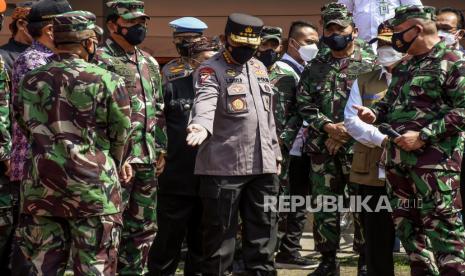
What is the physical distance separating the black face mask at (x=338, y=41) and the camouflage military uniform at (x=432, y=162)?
1.37 m

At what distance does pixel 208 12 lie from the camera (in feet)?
44.5

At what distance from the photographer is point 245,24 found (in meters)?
6.90

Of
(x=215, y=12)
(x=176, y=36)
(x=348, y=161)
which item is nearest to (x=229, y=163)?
(x=348, y=161)

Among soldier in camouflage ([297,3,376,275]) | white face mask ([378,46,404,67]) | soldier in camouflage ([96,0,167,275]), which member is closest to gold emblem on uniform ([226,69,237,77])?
soldier in camouflage ([96,0,167,275])

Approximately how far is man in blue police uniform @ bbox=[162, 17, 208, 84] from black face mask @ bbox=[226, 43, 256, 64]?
3.24 feet

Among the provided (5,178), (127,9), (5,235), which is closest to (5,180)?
(5,178)

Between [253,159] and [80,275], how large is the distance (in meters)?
1.81

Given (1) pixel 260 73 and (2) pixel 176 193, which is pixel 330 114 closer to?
(1) pixel 260 73

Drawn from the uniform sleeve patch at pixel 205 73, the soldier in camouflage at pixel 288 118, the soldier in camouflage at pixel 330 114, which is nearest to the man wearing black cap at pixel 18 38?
the uniform sleeve patch at pixel 205 73

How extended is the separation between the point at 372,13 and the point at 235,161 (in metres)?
3.06

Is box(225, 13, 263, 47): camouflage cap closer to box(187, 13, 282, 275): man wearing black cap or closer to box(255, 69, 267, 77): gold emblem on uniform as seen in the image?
box(187, 13, 282, 275): man wearing black cap

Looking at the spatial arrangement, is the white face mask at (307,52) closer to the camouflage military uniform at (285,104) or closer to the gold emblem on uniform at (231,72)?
the camouflage military uniform at (285,104)

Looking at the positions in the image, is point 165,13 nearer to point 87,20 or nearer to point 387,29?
point 387,29

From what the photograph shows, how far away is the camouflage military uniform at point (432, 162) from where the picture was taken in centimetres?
636
